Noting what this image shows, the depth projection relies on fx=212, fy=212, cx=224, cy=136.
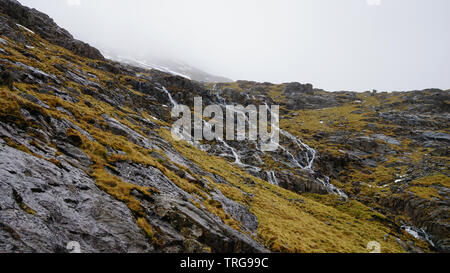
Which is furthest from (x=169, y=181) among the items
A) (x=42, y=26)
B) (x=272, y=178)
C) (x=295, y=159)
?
(x=42, y=26)

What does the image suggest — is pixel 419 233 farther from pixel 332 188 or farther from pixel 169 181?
pixel 169 181

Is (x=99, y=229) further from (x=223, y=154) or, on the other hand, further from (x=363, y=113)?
(x=363, y=113)

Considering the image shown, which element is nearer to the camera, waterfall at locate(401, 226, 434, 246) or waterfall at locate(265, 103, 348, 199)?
waterfall at locate(401, 226, 434, 246)

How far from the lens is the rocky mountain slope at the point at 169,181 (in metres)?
9.45

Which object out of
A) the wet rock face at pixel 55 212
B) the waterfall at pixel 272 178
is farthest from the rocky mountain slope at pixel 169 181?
the waterfall at pixel 272 178

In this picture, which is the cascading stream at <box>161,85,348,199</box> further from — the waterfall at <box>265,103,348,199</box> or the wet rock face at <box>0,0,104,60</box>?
the wet rock face at <box>0,0,104,60</box>

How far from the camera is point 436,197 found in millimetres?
32969

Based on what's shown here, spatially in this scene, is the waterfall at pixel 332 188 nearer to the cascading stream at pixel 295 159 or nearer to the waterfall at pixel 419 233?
the cascading stream at pixel 295 159

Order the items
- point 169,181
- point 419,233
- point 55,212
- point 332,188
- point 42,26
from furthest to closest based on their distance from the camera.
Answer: point 42,26 < point 332,188 < point 419,233 < point 169,181 < point 55,212

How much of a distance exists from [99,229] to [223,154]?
39031 mm

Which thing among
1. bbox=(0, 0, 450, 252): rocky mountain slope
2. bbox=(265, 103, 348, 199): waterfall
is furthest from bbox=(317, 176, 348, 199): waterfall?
bbox=(0, 0, 450, 252): rocky mountain slope

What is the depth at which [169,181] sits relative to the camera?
17.2 metres

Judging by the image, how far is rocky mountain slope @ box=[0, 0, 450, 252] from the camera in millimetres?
9453
